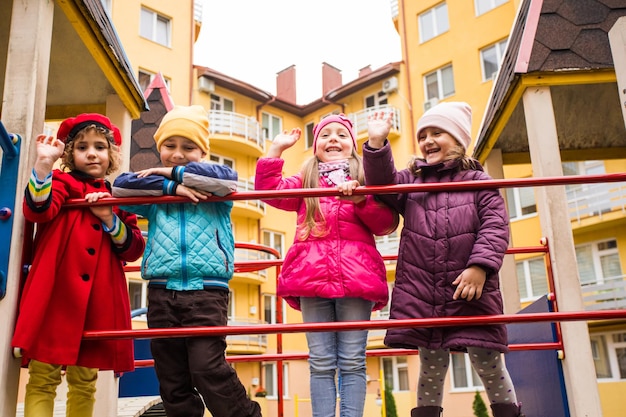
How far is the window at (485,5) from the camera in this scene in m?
22.9

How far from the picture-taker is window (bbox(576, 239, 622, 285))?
1995cm

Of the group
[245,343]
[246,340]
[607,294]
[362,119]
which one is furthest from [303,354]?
[362,119]

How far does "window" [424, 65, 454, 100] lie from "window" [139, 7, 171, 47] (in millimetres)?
9929

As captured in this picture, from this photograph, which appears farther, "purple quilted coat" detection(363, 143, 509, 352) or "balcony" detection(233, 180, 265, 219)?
"balcony" detection(233, 180, 265, 219)

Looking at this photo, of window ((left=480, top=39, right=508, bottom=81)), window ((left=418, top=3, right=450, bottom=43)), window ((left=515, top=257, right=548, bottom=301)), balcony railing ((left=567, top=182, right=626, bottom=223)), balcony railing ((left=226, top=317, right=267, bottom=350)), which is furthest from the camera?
balcony railing ((left=226, top=317, right=267, bottom=350))

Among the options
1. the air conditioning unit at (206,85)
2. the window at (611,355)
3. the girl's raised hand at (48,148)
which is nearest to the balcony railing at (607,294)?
the window at (611,355)

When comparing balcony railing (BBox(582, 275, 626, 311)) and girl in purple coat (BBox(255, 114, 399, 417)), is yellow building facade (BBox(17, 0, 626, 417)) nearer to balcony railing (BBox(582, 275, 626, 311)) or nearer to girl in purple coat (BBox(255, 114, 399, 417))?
balcony railing (BBox(582, 275, 626, 311))

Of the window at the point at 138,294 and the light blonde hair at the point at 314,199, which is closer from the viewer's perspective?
the light blonde hair at the point at 314,199

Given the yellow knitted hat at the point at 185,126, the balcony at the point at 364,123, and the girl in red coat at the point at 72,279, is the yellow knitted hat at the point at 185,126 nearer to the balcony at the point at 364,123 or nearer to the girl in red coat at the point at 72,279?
the girl in red coat at the point at 72,279

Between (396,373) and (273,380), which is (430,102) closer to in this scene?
(396,373)

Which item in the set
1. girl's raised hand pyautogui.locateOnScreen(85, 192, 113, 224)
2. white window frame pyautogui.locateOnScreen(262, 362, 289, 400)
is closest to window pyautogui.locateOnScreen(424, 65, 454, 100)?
white window frame pyautogui.locateOnScreen(262, 362, 289, 400)

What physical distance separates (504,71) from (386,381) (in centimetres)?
2094

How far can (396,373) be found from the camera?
2505 centimetres

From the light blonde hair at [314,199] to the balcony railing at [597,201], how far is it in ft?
58.3
